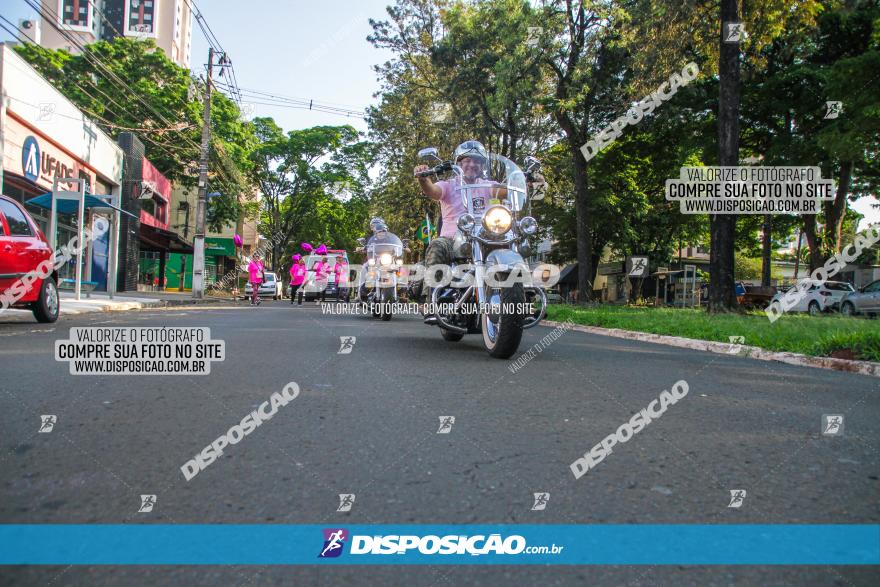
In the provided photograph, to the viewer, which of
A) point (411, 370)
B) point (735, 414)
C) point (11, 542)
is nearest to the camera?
point (11, 542)

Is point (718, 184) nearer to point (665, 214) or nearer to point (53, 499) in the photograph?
point (53, 499)

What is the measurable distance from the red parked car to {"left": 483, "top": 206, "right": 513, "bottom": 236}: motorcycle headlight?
6459mm

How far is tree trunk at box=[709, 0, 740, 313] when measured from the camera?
1401 centimetres

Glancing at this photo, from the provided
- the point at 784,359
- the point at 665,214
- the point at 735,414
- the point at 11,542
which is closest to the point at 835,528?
the point at 735,414

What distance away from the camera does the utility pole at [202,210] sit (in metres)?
24.5

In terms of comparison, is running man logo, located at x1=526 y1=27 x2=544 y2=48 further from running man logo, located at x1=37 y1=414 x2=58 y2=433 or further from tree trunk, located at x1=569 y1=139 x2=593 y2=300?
running man logo, located at x1=37 y1=414 x2=58 y2=433

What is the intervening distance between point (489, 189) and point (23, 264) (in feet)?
21.2

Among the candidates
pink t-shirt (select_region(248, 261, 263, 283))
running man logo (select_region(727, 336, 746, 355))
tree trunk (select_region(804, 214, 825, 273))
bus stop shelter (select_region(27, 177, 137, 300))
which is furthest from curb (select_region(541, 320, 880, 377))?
tree trunk (select_region(804, 214, 825, 273))

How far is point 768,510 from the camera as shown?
Answer: 199 cm

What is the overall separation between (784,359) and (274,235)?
4428 cm

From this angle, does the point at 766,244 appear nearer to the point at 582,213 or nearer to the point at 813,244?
the point at 813,244

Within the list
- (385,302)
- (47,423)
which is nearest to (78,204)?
(385,302)

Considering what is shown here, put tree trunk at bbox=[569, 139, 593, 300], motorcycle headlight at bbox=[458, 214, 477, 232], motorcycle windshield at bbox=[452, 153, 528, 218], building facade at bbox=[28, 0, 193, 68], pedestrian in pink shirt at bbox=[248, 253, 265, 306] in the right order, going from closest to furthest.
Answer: motorcycle headlight at bbox=[458, 214, 477, 232] → motorcycle windshield at bbox=[452, 153, 528, 218] → tree trunk at bbox=[569, 139, 593, 300] → pedestrian in pink shirt at bbox=[248, 253, 265, 306] → building facade at bbox=[28, 0, 193, 68]

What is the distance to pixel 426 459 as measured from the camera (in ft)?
8.08
